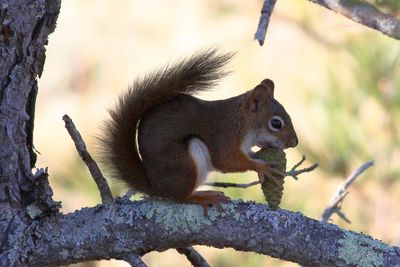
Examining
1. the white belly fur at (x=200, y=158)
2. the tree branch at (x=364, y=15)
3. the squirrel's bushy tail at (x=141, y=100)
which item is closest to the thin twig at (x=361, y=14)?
the tree branch at (x=364, y=15)

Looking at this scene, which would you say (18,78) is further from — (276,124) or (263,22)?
(276,124)

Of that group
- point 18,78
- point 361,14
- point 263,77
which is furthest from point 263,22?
point 263,77

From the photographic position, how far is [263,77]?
12.9ft

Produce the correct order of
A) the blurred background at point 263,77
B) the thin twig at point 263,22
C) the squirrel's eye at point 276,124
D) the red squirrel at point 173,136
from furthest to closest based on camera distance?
1. the blurred background at point 263,77
2. the squirrel's eye at point 276,124
3. the red squirrel at point 173,136
4. the thin twig at point 263,22

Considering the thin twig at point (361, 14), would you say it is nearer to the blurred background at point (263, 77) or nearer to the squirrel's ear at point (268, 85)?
the blurred background at point (263, 77)

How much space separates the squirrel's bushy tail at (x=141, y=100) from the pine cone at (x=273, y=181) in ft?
0.52

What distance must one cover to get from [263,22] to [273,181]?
1.08 ft

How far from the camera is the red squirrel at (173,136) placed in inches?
62.7

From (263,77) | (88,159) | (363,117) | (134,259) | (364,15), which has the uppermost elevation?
(263,77)

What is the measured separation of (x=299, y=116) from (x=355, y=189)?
4.05 ft

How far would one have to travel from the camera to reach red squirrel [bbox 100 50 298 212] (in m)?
1.59

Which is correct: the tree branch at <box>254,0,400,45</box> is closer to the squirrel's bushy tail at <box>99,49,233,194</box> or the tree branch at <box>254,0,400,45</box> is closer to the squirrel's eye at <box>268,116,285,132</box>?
the squirrel's bushy tail at <box>99,49,233,194</box>

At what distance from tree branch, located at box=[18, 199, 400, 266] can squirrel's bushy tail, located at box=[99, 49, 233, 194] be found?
298 millimetres

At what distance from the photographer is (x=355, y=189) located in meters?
2.56
